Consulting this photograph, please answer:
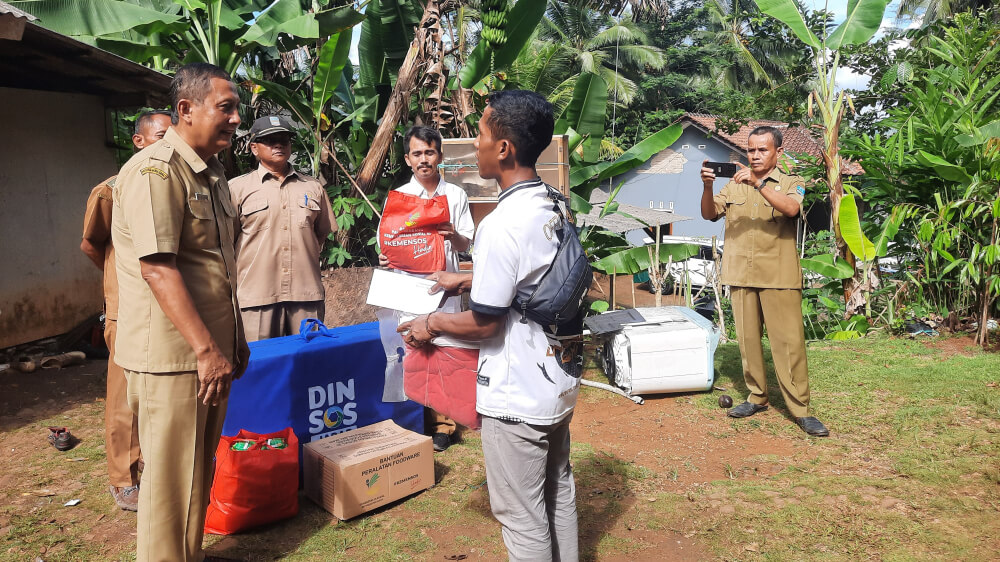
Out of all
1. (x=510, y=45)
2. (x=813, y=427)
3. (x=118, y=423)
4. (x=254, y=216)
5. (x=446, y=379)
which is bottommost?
(x=813, y=427)

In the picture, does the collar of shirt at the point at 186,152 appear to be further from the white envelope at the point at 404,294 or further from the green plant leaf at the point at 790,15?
the green plant leaf at the point at 790,15

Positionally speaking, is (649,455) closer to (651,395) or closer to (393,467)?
(651,395)

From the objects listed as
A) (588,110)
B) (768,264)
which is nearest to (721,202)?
(768,264)

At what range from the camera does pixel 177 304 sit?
2.24 m

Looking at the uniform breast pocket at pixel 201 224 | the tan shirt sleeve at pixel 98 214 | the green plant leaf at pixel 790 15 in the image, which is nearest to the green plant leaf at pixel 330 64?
the tan shirt sleeve at pixel 98 214

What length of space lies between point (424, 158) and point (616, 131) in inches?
960

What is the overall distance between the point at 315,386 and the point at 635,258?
12.9ft

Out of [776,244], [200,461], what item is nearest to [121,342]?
[200,461]

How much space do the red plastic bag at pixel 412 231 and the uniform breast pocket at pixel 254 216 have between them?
884mm

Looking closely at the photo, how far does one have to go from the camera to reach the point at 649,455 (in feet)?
14.1

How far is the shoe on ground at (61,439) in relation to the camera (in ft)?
14.2

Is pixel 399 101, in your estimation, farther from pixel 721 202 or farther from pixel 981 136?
pixel 981 136

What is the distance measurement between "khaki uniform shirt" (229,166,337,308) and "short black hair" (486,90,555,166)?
208cm

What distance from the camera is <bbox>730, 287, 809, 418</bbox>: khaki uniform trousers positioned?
446cm
